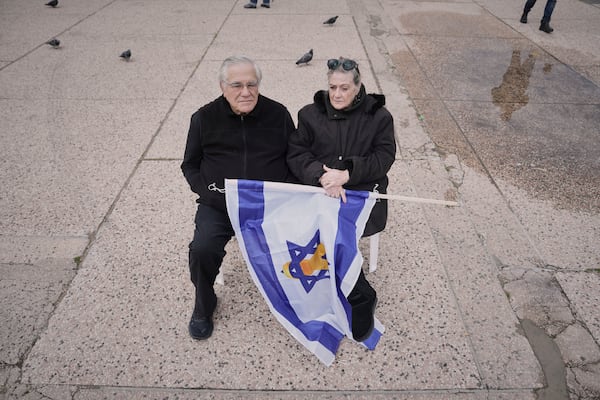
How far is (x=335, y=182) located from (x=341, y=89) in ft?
1.83

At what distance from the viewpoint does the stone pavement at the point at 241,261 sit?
2.26 metres

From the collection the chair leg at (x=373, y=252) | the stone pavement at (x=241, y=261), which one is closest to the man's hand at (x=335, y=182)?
the chair leg at (x=373, y=252)

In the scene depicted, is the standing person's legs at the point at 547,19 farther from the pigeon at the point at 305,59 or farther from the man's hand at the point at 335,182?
the man's hand at the point at 335,182

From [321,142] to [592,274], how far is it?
2209mm

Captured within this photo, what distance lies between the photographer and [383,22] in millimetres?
8359

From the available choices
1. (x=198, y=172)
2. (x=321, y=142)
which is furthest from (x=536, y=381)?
(x=198, y=172)

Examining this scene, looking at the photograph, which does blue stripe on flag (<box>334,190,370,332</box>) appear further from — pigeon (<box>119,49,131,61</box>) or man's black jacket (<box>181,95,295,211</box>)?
pigeon (<box>119,49,131,61</box>)

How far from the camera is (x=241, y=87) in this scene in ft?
7.64

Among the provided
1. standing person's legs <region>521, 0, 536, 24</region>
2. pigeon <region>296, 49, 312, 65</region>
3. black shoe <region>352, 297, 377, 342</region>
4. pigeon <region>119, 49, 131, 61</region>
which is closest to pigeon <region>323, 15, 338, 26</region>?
pigeon <region>296, 49, 312, 65</region>

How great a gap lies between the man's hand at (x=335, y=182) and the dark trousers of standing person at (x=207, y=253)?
694 millimetres

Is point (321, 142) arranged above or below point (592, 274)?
above

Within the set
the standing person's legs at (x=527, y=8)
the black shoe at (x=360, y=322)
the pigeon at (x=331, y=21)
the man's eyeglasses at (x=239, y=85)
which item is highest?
the man's eyeglasses at (x=239, y=85)

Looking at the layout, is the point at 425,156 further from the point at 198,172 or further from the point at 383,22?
the point at 383,22

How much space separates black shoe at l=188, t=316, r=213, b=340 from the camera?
2422mm
